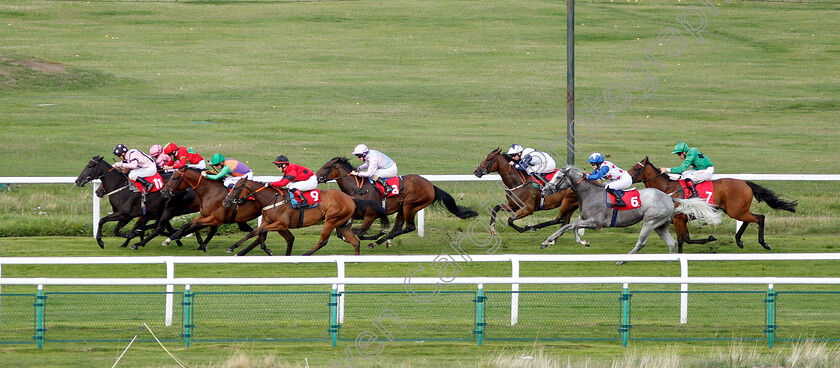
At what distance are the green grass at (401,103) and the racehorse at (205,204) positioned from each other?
340mm

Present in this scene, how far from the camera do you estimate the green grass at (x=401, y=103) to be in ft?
37.4

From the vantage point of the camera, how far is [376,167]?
1266 cm

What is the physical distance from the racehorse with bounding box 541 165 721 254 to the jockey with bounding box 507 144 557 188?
1.11 m

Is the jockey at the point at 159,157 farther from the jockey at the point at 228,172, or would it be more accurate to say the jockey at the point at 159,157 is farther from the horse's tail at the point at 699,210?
the horse's tail at the point at 699,210

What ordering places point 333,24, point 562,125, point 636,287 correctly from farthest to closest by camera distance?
point 333,24 → point 562,125 → point 636,287

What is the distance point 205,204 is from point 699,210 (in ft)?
17.9

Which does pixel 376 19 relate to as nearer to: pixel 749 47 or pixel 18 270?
pixel 749 47

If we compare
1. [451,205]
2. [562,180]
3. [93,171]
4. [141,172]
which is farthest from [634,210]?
[93,171]

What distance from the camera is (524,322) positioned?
26.9 feet

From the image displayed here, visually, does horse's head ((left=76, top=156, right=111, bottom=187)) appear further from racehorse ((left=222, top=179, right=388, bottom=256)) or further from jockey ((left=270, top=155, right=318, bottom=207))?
jockey ((left=270, top=155, right=318, bottom=207))

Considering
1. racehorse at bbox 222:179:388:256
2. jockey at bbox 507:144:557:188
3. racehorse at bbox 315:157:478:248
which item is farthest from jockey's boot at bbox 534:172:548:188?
racehorse at bbox 222:179:388:256

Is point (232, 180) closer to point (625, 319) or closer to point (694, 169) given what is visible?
point (694, 169)

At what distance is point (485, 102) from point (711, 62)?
32.6ft

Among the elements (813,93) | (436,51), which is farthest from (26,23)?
(813,93)
